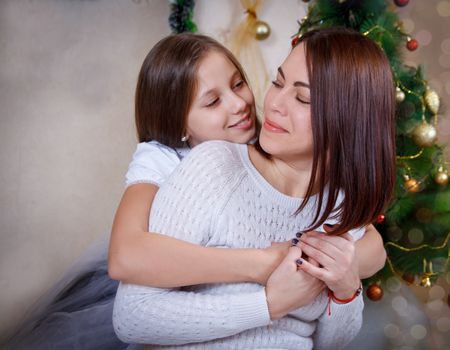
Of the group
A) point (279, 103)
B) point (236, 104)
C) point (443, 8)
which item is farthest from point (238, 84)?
point (443, 8)

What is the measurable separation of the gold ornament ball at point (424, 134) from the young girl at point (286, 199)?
24.9 inches

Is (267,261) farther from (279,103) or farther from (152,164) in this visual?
(152,164)

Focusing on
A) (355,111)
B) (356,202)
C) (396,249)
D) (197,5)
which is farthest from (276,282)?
(197,5)

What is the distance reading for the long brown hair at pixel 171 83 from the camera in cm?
152

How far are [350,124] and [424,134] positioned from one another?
0.74 m

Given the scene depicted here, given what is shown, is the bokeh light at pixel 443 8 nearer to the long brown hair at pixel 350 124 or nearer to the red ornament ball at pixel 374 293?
the red ornament ball at pixel 374 293

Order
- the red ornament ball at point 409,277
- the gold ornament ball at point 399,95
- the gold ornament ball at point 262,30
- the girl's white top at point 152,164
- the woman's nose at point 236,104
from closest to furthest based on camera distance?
1. the girl's white top at point 152,164
2. the woman's nose at point 236,104
3. the gold ornament ball at point 399,95
4. the red ornament ball at point 409,277
5. the gold ornament ball at point 262,30

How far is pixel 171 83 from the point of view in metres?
1.53

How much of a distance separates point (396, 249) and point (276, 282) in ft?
3.32

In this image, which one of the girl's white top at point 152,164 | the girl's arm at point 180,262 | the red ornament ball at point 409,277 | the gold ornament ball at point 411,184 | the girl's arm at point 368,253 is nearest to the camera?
the girl's arm at point 180,262

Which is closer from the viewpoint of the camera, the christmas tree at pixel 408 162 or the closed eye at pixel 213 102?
the closed eye at pixel 213 102

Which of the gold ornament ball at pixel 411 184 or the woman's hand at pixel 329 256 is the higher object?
the woman's hand at pixel 329 256

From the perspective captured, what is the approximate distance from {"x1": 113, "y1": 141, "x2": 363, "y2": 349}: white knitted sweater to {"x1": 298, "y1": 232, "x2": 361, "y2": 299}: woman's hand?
112 millimetres

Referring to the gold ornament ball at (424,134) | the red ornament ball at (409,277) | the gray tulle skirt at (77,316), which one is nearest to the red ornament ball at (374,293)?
the red ornament ball at (409,277)
